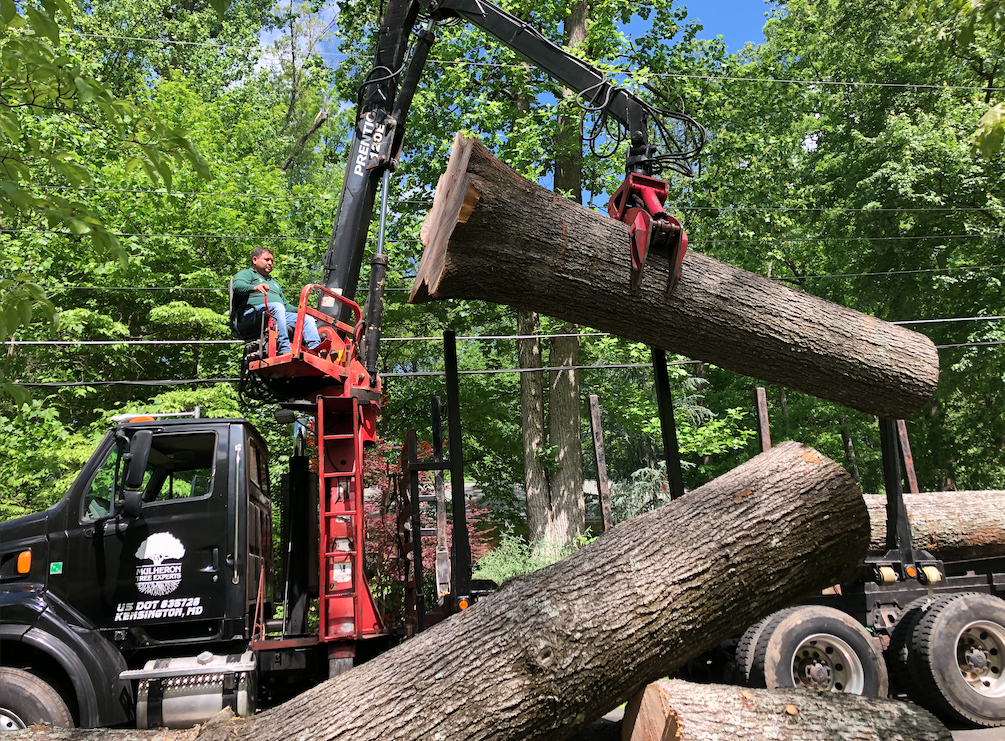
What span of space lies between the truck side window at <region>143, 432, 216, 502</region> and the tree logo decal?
0.35 metres

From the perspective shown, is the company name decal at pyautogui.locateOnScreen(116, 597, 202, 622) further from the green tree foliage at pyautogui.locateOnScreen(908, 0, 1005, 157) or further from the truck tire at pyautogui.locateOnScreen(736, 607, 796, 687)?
the green tree foliage at pyautogui.locateOnScreen(908, 0, 1005, 157)

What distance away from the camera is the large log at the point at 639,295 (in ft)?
12.9

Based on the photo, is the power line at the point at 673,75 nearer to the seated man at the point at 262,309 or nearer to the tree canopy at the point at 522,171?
the tree canopy at the point at 522,171

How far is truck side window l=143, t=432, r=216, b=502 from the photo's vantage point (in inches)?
233

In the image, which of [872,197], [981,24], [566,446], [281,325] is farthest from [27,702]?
[872,197]

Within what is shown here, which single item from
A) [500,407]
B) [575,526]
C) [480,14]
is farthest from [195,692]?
[500,407]

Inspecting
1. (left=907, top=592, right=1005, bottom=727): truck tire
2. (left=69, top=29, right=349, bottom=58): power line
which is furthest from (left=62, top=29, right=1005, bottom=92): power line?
(left=907, top=592, right=1005, bottom=727): truck tire

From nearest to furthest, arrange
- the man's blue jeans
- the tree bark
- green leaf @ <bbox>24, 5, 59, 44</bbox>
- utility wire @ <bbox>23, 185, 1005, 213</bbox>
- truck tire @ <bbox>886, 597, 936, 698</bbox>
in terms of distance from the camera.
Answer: green leaf @ <bbox>24, 5, 59, 44</bbox> < the tree bark < truck tire @ <bbox>886, 597, 936, 698</bbox> < the man's blue jeans < utility wire @ <bbox>23, 185, 1005, 213</bbox>

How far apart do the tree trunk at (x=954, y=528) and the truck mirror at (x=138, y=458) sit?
233 inches

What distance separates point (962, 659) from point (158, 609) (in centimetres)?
600

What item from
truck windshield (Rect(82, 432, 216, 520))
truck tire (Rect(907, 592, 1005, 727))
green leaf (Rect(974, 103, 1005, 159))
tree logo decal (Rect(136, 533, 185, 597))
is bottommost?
truck tire (Rect(907, 592, 1005, 727))

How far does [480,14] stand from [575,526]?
9285mm

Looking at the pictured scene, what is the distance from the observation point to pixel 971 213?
16.5 meters

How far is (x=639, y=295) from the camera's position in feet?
14.4
